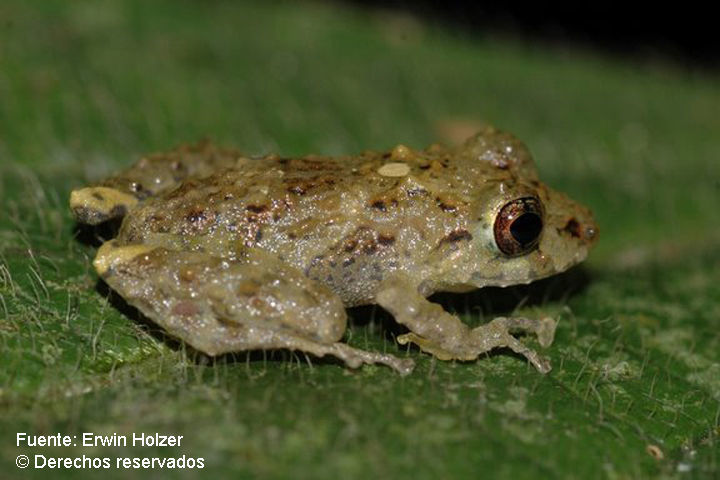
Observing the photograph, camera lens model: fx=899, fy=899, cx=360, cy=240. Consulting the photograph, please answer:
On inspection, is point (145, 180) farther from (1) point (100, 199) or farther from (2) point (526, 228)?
(2) point (526, 228)

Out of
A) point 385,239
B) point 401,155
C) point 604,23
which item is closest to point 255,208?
point 385,239

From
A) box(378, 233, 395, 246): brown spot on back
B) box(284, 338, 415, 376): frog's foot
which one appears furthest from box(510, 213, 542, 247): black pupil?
box(284, 338, 415, 376): frog's foot

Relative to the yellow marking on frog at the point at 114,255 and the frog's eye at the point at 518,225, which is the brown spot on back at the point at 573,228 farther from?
the yellow marking on frog at the point at 114,255

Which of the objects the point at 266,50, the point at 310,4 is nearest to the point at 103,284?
the point at 266,50

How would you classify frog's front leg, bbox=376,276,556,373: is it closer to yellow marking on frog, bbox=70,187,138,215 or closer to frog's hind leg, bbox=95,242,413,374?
frog's hind leg, bbox=95,242,413,374

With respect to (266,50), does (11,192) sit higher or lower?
lower

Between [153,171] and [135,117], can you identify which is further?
[135,117]

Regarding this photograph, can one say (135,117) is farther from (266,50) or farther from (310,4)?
(310,4)
